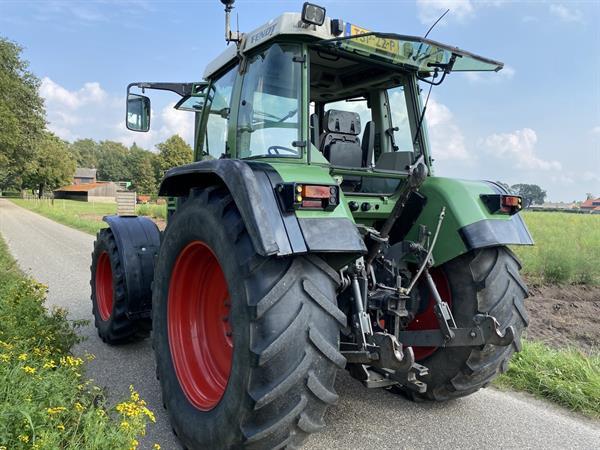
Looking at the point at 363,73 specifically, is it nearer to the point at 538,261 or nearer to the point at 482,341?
the point at 482,341

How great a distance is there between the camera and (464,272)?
9.86ft

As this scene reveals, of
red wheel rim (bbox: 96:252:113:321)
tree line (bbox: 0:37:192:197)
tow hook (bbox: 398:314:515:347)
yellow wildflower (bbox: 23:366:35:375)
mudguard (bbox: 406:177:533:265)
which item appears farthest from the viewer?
tree line (bbox: 0:37:192:197)

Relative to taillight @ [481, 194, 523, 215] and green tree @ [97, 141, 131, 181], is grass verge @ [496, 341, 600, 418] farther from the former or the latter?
green tree @ [97, 141, 131, 181]

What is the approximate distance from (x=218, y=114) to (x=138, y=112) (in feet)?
3.51

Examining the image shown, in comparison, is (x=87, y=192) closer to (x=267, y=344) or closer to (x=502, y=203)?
(x=502, y=203)

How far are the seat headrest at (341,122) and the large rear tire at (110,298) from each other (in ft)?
7.48

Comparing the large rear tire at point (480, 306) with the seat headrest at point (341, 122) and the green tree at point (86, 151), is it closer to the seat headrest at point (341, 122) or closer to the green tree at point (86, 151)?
the seat headrest at point (341, 122)

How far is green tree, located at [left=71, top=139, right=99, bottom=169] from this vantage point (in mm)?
111688

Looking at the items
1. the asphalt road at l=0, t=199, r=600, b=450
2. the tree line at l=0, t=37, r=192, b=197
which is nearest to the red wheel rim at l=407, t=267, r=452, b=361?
the asphalt road at l=0, t=199, r=600, b=450

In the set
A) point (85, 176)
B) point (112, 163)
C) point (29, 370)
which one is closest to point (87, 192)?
point (85, 176)

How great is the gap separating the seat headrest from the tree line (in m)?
20.4

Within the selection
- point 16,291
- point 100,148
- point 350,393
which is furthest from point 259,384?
point 100,148

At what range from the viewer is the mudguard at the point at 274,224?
6.82 ft

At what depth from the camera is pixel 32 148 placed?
33188 millimetres
